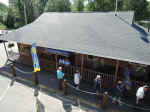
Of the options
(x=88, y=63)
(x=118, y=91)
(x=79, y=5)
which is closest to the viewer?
(x=118, y=91)

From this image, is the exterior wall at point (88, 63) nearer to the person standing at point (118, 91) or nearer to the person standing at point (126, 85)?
the person standing at point (126, 85)

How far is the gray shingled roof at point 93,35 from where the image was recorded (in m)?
6.86

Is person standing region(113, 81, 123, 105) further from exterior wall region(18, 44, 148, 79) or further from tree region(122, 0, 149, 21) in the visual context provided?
tree region(122, 0, 149, 21)

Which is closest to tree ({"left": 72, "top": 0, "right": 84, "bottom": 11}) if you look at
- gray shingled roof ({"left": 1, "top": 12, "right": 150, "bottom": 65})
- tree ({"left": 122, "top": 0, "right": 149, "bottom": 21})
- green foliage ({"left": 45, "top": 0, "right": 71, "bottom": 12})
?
green foliage ({"left": 45, "top": 0, "right": 71, "bottom": 12})

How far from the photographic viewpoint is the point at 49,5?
39375 millimetres

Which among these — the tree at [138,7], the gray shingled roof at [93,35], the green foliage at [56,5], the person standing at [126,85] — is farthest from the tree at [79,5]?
the person standing at [126,85]

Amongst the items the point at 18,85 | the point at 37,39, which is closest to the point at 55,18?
the point at 37,39

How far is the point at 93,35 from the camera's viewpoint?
8.61 metres

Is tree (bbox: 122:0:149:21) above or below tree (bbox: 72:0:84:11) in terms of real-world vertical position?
below

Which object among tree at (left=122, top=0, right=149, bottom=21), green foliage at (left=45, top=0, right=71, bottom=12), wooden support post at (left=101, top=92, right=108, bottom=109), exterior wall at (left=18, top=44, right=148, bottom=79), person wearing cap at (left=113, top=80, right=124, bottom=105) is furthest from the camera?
green foliage at (left=45, top=0, right=71, bottom=12)

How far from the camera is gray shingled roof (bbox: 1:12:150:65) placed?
6.86m

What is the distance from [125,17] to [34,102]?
9.20 meters

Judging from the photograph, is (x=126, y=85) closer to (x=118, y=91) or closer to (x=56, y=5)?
(x=118, y=91)

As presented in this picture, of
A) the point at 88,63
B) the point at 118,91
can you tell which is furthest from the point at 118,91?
the point at 88,63
